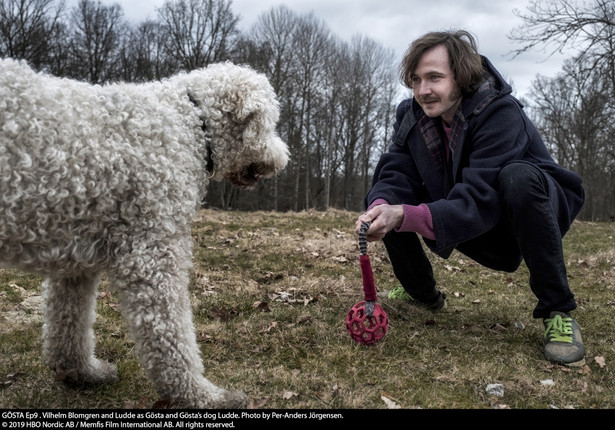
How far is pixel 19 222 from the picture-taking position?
192cm

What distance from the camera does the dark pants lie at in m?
3.11

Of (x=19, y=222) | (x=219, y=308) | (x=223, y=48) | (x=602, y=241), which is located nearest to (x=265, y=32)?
(x=223, y=48)

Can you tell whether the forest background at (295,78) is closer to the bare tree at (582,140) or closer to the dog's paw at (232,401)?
the bare tree at (582,140)

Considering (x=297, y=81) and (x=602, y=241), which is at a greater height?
(x=297, y=81)

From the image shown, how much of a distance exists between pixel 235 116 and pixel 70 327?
58.4 inches

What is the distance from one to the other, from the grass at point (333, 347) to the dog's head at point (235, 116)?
1256mm

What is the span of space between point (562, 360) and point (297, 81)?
81.5 ft

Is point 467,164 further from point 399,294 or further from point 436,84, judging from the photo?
point 399,294

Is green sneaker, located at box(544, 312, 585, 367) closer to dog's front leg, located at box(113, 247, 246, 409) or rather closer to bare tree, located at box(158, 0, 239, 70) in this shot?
dog's front leg, located at box(113, 247, 246, 409)

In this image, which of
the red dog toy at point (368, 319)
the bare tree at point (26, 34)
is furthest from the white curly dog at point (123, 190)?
the bare tree at point (26, 34)
